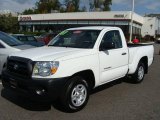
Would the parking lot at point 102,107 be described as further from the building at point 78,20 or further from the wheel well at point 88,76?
the building at point 78,20

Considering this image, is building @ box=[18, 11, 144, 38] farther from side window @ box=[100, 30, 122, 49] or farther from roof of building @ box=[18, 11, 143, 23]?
side window @ box=[100, 30, 122, 49]

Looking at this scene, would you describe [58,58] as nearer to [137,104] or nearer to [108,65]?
[108,65]

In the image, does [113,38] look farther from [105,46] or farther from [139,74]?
[139,74]

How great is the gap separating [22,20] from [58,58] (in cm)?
6906

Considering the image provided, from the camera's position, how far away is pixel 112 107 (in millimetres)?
6496

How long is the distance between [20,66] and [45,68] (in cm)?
63

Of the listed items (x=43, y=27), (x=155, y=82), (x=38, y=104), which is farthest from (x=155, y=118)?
(x=43, y=27)

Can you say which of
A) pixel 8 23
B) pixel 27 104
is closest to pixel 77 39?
pixel 27 104

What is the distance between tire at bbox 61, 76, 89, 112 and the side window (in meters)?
1.36

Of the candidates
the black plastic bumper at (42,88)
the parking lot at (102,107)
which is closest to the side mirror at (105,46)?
the parking lot at (102,107)

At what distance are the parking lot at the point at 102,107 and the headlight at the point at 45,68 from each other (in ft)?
2.97

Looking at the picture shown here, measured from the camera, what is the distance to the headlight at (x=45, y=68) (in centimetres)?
564

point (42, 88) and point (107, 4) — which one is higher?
point (107, 4)

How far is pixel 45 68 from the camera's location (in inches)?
223
